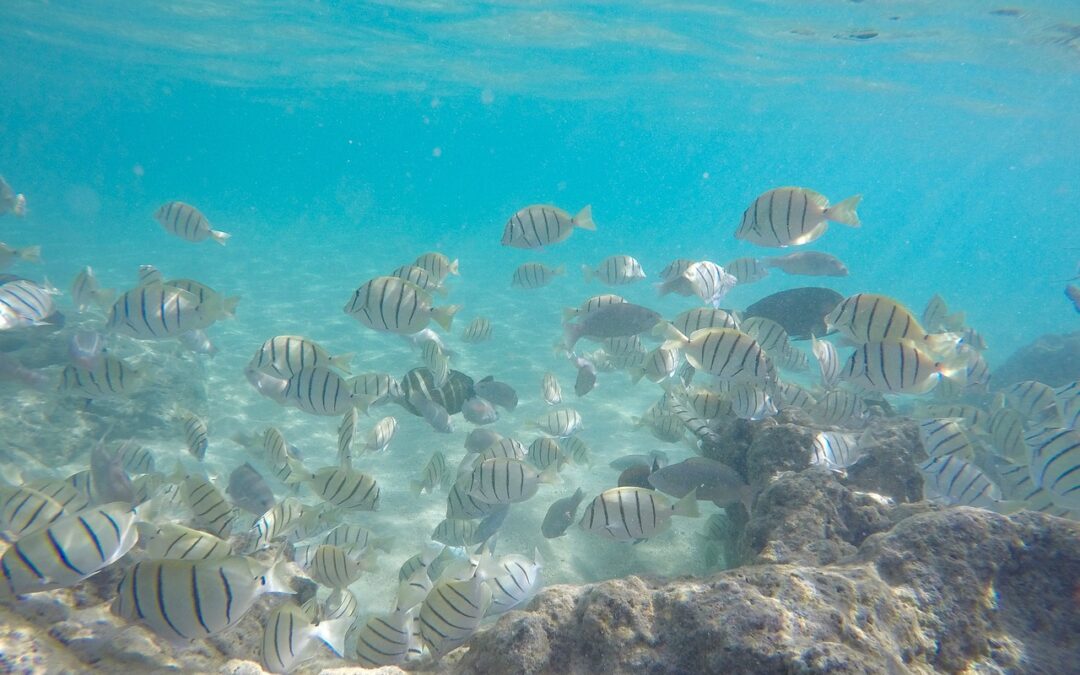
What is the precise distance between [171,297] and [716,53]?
3133 cm

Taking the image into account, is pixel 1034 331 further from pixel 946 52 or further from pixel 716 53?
pixel 716 53

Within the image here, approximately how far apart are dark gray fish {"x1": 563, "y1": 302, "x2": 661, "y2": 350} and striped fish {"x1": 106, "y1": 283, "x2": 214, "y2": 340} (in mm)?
4402

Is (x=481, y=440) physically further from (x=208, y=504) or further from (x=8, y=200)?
(x=8, y=200)

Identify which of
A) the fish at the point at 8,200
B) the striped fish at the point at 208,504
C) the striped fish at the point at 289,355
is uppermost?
the fish at the point at 8,200

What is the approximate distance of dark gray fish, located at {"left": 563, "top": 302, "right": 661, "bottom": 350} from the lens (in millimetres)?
7160

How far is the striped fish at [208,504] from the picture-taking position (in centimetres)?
387

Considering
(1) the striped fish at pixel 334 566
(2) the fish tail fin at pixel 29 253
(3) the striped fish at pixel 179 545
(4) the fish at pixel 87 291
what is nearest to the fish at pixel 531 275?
(1) the striped fish at pixel 334 566

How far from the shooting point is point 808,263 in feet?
27.5

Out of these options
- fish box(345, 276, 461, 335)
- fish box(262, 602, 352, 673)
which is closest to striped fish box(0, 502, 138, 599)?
fish box(262, 602, 352, 673)

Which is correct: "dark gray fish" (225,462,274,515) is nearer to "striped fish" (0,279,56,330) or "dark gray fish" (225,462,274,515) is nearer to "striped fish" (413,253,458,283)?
"striped fish" (0,279,56,330)

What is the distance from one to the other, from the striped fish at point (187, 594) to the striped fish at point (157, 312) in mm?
3209

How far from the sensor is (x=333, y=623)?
2.74 metres

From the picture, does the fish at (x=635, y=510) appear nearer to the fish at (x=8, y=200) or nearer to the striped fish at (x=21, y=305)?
the striped fish at (x=21, y=305)

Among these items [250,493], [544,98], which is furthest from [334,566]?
[544,98]
